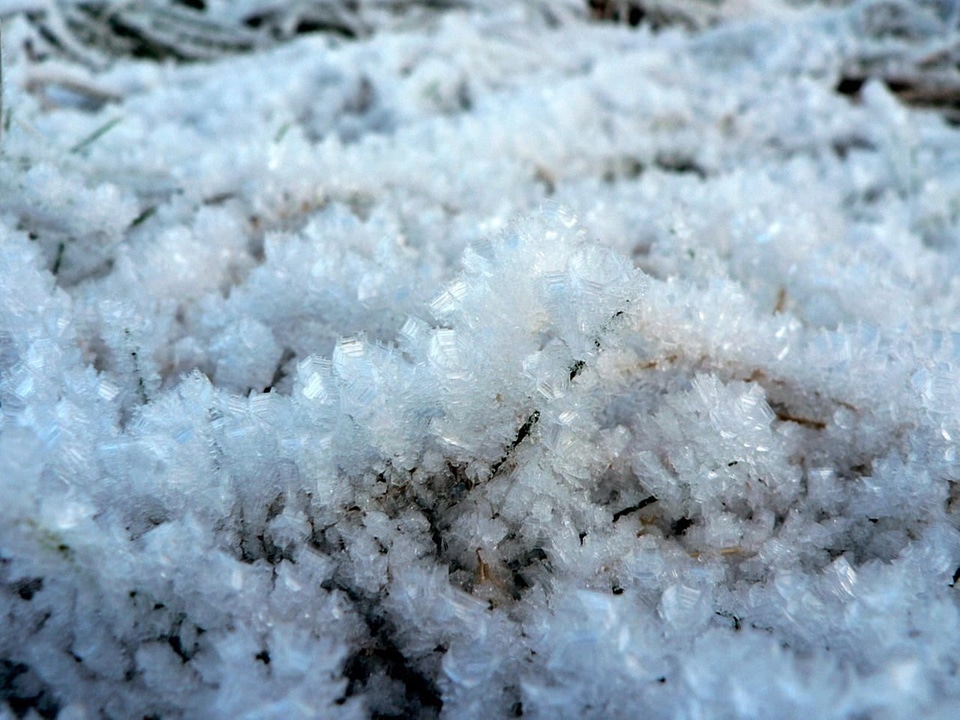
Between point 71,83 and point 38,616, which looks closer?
point 38,616

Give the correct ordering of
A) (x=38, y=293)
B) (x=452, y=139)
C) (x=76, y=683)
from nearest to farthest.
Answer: (x=76, y=683) < (x=38, y=293) < (x=452, y=139)

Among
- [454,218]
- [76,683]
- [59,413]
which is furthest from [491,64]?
[76,683]

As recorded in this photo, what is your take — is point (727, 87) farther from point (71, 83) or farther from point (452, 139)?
point (71, 83)

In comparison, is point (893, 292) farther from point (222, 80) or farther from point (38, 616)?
point (222, 80)

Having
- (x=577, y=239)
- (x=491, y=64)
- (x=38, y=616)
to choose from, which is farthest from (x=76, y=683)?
(x=491, y=64)

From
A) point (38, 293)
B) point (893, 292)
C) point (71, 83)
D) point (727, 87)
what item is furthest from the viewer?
point (727, 87)

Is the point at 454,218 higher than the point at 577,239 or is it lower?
lower

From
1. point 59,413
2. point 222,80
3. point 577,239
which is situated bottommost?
point 222,80
